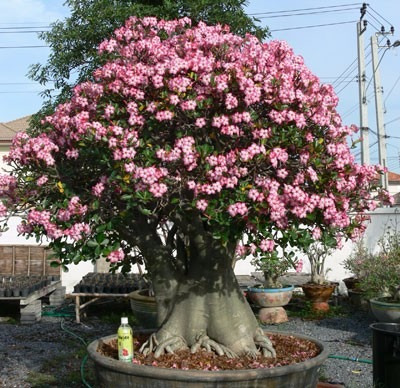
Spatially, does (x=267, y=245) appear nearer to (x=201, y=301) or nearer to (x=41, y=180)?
(x=201, y=301)

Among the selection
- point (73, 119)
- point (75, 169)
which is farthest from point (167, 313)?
point (73, 119)

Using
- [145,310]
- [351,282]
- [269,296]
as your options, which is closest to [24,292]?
[145,310]

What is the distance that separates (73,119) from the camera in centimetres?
397

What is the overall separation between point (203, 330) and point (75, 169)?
1.57 meters

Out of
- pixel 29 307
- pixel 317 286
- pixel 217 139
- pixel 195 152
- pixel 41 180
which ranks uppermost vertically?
pixel 217 139

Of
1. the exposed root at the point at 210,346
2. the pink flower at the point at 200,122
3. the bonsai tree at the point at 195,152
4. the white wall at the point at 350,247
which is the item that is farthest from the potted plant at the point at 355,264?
the pink flower at the point at 200,122

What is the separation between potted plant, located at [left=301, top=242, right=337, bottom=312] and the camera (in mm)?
10086

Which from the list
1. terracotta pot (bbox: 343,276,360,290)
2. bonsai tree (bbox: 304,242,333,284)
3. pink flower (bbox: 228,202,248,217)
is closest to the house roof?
bonsai tree (bbox: 304,242,333,284)

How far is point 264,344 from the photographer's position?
452 cm

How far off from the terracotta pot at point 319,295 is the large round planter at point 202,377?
6130mm

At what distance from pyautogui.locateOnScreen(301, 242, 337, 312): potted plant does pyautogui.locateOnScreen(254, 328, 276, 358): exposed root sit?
5.39m

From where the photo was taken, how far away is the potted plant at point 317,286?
33.1 ft

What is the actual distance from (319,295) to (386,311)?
87.3 inches

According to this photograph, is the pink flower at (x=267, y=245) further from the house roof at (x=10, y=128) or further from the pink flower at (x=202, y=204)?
the house roof at (x=10, y=128)
